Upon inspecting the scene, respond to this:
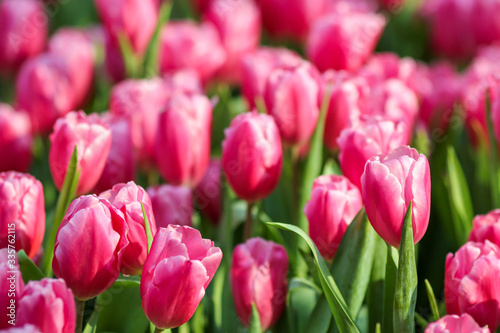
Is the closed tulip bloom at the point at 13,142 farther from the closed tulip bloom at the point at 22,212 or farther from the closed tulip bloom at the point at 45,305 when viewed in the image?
the closed tulip bloom at the point at 45,305

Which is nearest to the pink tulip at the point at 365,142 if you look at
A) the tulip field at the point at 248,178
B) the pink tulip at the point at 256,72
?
the tulip field at the point at 248,178

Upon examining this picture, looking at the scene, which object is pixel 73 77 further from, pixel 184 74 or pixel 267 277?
pixel 267 277

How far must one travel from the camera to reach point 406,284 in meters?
0.72

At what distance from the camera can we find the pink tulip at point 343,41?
1.33m

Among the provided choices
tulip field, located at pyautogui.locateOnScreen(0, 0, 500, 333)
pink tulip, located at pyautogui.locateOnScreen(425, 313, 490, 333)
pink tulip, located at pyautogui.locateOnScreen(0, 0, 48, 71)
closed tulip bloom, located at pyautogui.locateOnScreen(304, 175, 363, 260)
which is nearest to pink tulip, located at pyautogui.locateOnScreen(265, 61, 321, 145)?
tulip field, located at pyautogui.locateOnScreen(0, 0, 500, 333)

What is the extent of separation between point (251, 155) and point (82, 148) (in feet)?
0.72

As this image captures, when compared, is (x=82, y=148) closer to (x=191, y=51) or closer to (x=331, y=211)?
(x=331, y=211)

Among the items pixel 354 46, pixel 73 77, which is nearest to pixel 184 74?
pixel 73 77

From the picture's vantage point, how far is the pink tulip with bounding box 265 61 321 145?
1.02 metres

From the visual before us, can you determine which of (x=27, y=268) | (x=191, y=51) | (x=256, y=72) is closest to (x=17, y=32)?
(x=191, y=51)

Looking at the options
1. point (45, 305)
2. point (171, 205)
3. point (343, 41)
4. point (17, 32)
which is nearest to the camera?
point (45, 305)

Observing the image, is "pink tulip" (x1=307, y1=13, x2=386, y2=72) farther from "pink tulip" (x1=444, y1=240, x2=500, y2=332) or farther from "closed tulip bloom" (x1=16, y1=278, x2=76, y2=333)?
"closed tulip bloom" (x1=16, y1=278, x2=76, y2=333)

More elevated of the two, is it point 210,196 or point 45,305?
point 45,305

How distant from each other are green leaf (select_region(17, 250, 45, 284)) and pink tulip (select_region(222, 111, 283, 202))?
29cm
